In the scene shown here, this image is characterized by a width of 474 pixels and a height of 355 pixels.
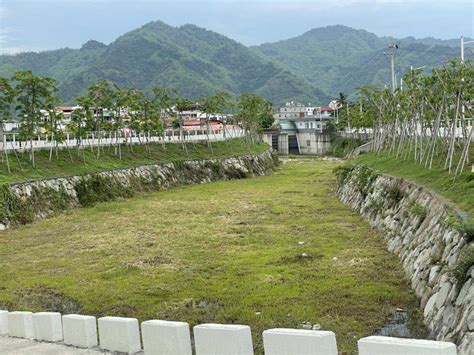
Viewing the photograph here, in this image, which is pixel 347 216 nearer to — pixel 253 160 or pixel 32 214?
pixel 32 214

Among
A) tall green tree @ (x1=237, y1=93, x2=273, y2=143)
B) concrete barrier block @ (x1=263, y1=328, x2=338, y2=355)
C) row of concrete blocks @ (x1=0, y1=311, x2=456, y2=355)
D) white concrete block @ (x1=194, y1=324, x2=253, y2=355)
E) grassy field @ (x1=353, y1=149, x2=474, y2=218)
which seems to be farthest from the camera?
tall green tree @ (x1=237, y1=93, x2=273, y2=143)

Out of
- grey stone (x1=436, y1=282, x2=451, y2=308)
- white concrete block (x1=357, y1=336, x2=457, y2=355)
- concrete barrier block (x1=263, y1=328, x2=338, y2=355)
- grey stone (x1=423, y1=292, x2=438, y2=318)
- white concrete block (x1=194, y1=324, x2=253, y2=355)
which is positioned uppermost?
white concrete block (x1=357, y1=336, x2=457, y2=355)

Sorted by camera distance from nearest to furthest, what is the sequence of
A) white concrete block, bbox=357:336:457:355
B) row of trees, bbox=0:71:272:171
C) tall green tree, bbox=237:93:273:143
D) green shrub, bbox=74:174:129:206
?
white concrete block, bbox=357:336:457:355 → green shrub, bbox=74:174:129:206 → row of trees, bbox=0:71:272:171 → tall green tree, bbox=237:93:273:143

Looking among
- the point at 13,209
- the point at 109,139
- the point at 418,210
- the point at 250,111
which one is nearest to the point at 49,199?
the point at 13,209

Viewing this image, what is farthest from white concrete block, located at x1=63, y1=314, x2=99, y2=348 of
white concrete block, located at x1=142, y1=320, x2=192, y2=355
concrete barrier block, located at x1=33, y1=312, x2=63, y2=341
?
white concrete block, located at x1=142, y1=320, x2=192, y2=355

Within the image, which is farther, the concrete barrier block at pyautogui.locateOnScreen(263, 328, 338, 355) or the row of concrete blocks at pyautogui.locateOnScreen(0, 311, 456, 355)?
the concrete barrier block at pyautogui.locateOnScreen(263, 328, 338, 355)

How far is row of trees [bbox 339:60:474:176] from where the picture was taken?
27891mm

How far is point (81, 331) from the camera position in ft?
31.1

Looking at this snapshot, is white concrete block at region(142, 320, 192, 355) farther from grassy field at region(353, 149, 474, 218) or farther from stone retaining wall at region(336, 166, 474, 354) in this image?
grassy field at region(353, 149, 474, 218)

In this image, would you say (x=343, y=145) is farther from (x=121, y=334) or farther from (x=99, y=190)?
(x=121, y=334)

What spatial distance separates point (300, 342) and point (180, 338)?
2.05 meters

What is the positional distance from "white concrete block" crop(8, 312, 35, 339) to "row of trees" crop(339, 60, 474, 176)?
1841cm

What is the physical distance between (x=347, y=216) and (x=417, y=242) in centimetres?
1263

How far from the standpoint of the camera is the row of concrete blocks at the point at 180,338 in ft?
20.6
